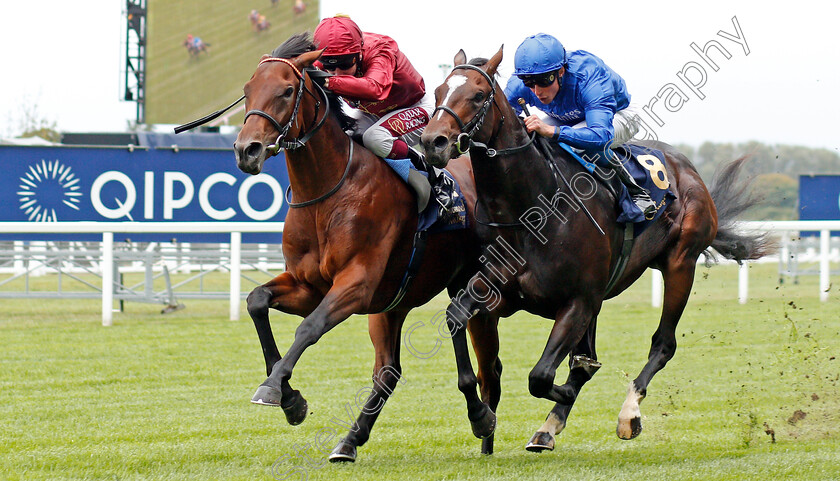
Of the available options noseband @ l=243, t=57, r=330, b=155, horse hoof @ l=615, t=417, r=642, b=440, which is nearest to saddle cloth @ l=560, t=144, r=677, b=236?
horse hoof @ l=615, t=417, r=642, b=440

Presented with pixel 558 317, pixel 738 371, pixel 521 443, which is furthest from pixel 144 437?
pixel 738 371

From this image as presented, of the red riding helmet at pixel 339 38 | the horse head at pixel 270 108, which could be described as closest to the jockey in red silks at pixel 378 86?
the red riding helmet at pixel 339 38

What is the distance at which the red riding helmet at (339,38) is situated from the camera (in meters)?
4.45

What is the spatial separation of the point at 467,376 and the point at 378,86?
143 centimetres

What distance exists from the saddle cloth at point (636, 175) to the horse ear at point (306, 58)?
1.24m

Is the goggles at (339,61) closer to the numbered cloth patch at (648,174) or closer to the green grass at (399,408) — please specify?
the numbered cloth patch at (648,174)

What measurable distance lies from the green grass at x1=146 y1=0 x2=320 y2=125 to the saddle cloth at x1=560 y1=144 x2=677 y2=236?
13522mm

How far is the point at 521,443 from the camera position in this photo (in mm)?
5242

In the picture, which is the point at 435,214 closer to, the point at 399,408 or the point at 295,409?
the point at 295,409

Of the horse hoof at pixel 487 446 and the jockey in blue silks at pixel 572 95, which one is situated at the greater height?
the jockey in blue silks at pixel 572 95

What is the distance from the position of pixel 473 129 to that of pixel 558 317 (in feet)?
3.23

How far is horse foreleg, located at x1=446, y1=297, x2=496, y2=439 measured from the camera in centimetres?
459

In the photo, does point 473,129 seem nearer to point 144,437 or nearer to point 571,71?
point 571,71

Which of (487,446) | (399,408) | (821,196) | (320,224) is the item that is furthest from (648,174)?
(821,196)
